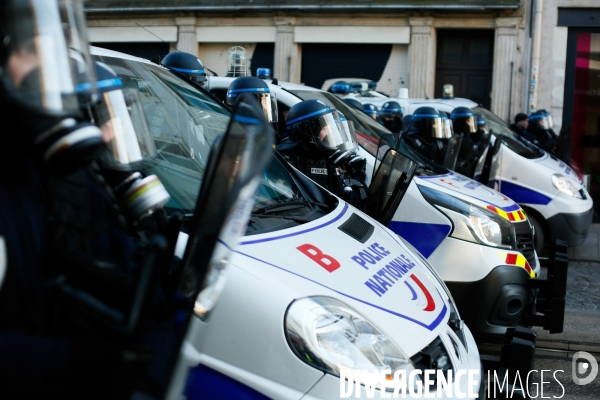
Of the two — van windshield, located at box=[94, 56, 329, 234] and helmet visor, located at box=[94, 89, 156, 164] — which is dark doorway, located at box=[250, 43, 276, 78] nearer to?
van windshield, located at box=[94, 56, 329, 234]

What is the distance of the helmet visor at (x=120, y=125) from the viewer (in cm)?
215

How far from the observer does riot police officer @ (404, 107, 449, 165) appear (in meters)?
8.17

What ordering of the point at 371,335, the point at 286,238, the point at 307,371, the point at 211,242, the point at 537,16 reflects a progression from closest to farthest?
the point at 211,242, the point at 307,371, the point at 371,335, the point at 286,238, the point at 537,16

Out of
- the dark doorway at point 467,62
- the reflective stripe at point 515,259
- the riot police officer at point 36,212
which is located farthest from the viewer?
the dark doorway at point 467,62

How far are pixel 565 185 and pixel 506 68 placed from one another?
833 cm

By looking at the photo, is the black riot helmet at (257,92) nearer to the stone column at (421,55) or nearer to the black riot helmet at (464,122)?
the black riot helmet at (464,122)

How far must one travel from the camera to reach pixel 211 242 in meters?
1.60

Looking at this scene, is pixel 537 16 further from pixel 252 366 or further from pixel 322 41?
pixel 252 366

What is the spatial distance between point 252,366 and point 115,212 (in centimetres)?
74

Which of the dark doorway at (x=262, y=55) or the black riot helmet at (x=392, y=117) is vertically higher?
the dark doorway at (x=262, y=55)

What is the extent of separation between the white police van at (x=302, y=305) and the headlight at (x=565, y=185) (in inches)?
221

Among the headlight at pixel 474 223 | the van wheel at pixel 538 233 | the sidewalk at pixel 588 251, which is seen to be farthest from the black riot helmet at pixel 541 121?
the headlight at pixel 474 223

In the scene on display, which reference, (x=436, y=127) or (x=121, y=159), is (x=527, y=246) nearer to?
(x=436, y=127)

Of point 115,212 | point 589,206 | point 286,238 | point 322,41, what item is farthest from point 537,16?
point 115,212
